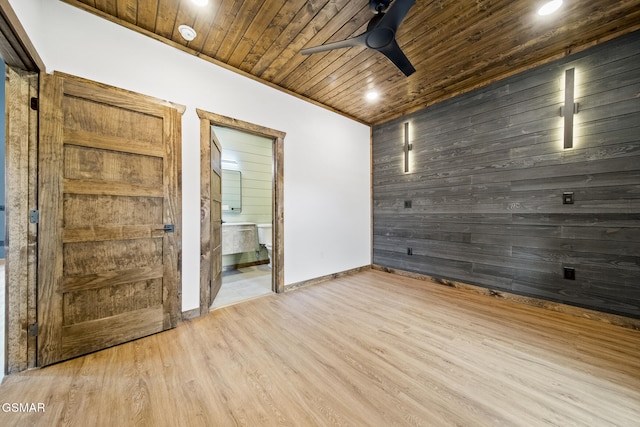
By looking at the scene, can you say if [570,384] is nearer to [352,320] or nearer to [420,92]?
[352,320]

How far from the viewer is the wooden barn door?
65.9 inches

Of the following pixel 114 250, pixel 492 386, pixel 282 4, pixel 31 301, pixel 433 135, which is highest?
pixel 282 4

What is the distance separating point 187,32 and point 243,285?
3110 mm

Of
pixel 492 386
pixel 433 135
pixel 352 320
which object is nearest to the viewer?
pixel 492 386

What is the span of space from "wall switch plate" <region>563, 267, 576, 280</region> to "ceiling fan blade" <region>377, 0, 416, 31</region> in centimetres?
305

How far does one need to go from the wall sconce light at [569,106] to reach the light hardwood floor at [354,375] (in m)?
1.93

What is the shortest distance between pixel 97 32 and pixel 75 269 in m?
2.00

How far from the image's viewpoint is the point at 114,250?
1.93 m

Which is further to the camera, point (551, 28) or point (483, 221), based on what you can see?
point (483, 221)

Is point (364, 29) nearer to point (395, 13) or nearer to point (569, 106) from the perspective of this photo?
point (395, 13)

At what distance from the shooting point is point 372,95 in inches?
134

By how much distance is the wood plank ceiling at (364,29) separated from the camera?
1.93 m

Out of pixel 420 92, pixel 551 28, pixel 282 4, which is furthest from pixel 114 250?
pixel 551 28

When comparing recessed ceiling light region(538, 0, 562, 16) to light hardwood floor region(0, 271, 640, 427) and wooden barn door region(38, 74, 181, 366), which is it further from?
wooden barn door region(38, 74, 181, 366)
